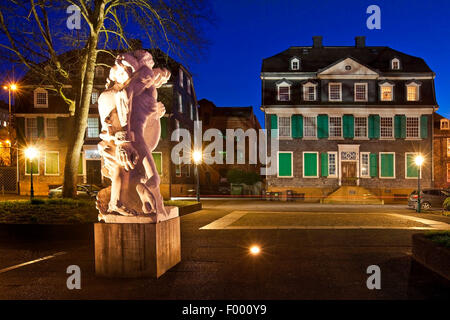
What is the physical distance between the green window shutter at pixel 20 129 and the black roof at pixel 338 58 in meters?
23.2

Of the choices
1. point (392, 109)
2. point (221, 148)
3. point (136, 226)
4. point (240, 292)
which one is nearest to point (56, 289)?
point (136, 226)

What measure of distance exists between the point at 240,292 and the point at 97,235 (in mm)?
2333

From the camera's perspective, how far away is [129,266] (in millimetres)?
5938

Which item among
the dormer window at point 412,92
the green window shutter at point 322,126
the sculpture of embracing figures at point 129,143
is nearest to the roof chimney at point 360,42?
the dormer window at point 412,92

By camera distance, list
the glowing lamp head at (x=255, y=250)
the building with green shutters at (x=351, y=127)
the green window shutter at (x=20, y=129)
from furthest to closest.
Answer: the green window shutter at (x=20, y=129) < the building with green shutters at (x=351, y=127) < the glowing lamp head at (x=255, y=250)

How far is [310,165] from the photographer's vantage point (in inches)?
1438

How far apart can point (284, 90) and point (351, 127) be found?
7014 millimetres

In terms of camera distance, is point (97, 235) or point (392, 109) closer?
point (97, 235)

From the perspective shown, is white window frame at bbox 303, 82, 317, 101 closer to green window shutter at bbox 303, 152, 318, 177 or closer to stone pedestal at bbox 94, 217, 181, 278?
green window shutter at bbox 303, 152, 318, 177

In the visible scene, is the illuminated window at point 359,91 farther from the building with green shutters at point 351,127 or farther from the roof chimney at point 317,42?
the roof chimney at point 317,42

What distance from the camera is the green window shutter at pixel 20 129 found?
37406 millimetres

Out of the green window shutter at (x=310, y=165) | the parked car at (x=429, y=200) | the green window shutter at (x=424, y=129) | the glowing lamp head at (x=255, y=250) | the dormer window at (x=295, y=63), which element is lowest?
the parked car at (x=429, y=200)

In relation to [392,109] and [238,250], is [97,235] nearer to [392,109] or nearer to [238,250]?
[238,250]

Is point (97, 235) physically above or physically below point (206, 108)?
below
